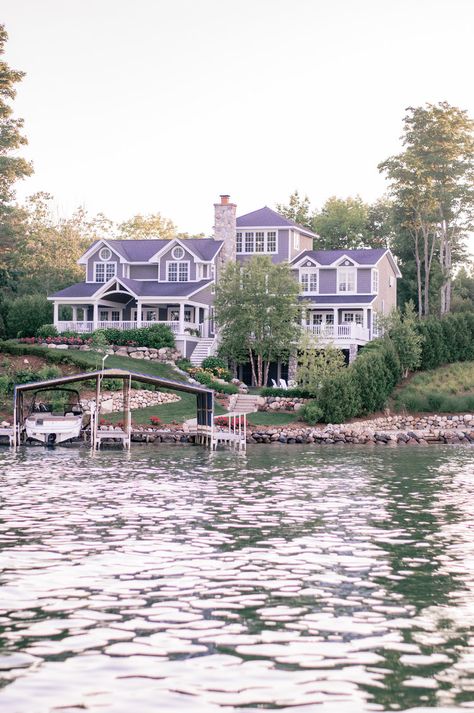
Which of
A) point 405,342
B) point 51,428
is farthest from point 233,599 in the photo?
point 405,342

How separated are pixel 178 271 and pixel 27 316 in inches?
476

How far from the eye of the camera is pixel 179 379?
67188 mm

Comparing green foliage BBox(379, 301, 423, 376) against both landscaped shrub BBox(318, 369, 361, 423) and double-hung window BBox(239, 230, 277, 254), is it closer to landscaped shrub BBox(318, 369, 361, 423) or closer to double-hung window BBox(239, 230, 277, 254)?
landscaped shrub BBox(318, 369, 361, 423)

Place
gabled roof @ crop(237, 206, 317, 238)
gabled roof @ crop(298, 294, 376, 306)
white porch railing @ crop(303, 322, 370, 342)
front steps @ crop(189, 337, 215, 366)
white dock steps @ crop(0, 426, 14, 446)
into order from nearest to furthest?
1. white dock steps @ crop(0, 426, 14, 446)
2. front steps @ crop(189, 337, 215, 366)
3. white porch railing @ crop(303, 322, 370, 342)
4. gabled roof @ crop(298, 294, 376, 306)
5. gabled roof @ crop(237, 206, 317, 238)

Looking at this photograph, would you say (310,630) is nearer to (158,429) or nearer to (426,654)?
(426,654)

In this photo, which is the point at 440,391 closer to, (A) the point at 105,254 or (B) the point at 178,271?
(B) the point at 178,271

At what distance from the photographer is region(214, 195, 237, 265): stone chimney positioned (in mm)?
82562

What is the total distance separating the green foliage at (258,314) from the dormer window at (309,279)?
8443mm

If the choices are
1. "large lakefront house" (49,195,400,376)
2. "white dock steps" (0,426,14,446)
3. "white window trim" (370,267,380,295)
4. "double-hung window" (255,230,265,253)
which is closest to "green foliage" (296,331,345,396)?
"large lakefront house" (49,195,400,376)

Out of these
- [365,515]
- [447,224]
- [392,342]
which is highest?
[447,224]

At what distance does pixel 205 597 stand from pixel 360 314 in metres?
66.0

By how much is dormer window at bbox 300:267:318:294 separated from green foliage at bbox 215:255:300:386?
8443 millimetres

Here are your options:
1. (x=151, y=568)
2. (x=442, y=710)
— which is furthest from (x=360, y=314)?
(x=442, y=710)

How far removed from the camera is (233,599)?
15.4 metres
